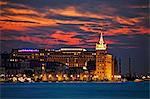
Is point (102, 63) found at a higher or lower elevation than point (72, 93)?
higher

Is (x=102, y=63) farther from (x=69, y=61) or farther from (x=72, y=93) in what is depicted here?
(x=72, y=93)

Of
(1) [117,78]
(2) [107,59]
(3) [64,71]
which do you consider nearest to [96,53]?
(2) [107,59]

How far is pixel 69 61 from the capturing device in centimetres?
3319

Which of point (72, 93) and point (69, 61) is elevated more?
point (69, 61)

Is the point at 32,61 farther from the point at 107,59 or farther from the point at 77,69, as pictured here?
the point at 107,59

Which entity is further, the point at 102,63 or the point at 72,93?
the point at 102,63

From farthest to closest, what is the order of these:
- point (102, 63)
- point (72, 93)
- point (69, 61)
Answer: point (102, 63) → point (69, 61) → point (72, 93)

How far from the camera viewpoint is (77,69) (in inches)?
1255

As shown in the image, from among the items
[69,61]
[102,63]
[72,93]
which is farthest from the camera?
[102,63]

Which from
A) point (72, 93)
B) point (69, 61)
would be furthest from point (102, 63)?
point (72, 93)

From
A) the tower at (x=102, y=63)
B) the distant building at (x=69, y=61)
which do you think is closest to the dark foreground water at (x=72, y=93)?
the distant building at (x=69, y=61)

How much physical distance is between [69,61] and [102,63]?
2.85 metres

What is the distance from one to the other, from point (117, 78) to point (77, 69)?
8.63ft

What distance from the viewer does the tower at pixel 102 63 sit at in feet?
107
